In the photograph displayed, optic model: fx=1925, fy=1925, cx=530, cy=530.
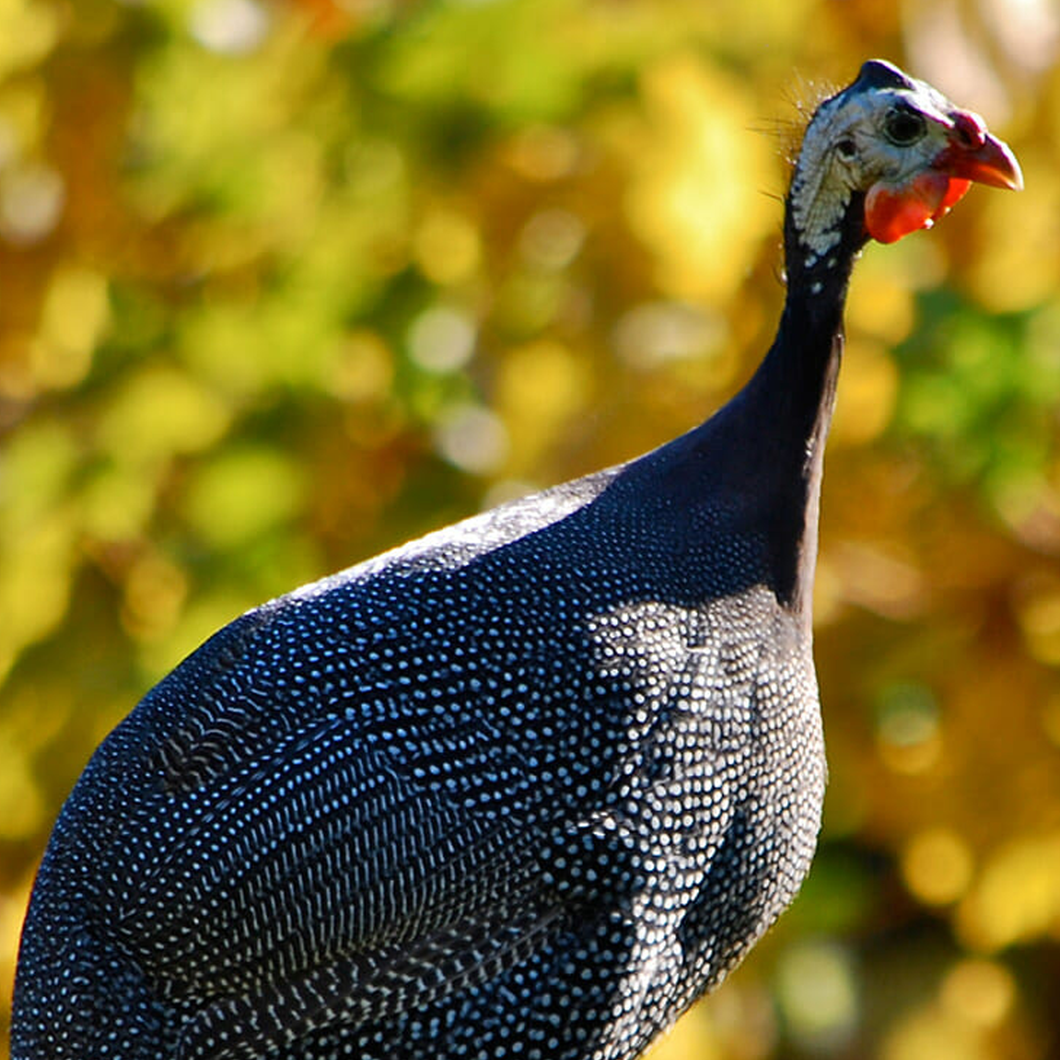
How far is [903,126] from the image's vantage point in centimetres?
298

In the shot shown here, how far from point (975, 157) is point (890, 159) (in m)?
0.13

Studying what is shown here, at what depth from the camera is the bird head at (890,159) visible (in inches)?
117

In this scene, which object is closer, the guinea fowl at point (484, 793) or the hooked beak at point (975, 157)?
the guinea fowl at point (484, 793)

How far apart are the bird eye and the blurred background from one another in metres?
2.16

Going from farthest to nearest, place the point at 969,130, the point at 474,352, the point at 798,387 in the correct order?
1. the point at 474,352
2. the point at 798,387
3. the point at 969,130

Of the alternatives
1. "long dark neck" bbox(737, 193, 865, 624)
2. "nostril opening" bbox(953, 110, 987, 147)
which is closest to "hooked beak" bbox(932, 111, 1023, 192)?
"nostril opening" bbox(953, 110, 987, 147)

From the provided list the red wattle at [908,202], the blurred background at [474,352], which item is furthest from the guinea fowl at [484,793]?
the blurred background at [474,352]

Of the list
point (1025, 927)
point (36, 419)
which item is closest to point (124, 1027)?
point (36, 419)

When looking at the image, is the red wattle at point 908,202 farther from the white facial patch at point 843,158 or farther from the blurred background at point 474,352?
the blurred background at point 474,352

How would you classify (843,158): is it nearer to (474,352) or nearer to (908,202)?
(908,202)

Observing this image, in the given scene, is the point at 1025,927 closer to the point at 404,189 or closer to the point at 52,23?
the point at 404,189

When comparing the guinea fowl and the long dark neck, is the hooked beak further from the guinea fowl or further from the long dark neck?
the long dark neck

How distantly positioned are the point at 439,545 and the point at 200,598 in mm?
2412

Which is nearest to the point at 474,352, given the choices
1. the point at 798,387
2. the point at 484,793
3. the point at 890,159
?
the point at 798,387
